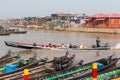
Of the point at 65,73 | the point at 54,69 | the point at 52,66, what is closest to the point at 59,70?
the point at 54,69

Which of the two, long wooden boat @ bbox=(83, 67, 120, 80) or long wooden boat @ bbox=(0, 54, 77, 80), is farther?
long wooden boat @ bbox=(0, 54, 77, 80)

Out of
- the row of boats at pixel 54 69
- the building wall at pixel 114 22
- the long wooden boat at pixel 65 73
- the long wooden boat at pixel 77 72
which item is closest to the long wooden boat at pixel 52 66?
the row of boats at pixel 54 69

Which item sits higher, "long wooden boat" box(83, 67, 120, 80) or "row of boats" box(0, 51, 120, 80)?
"long wooden boat" box(83, 67, 120, 80)

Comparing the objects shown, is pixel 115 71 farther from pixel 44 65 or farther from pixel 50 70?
pixel 44 65

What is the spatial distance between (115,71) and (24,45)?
15.1 meters

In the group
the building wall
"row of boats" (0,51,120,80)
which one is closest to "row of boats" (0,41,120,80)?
"row of boats" (0,51,120,80)

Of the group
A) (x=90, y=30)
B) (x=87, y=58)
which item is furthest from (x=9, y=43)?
(x=90, y=30)

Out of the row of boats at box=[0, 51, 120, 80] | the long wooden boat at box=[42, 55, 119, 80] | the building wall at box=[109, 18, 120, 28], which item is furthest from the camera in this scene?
the building wall at box=[109, 18, 120, 28]

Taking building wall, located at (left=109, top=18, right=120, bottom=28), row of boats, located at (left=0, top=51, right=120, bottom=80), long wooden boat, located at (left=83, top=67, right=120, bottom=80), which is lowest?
building wall, located at (left=109, top=18, right=120, bottom=28)

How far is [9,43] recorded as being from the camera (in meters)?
26.1

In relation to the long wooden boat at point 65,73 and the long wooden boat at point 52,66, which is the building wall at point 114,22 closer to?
the long wooden boat at point 65,73

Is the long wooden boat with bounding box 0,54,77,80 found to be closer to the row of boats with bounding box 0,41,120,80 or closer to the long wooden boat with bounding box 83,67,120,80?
the row of boats with bounding box 0,41,120,80

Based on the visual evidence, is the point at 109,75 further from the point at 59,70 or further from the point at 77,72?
the point at 59,70

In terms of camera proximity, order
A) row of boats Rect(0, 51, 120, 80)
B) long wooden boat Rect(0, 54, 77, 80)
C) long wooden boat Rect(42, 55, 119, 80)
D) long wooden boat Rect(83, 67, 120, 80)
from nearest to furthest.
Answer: long wooden boat Rect(83, 67, 120, 80) < long wooden boat Rect(42, 55, 119, 80) < row of boats Rect(0, 51, 120, 80) < long wooden boat Rect(0, 54, 77, 80)
